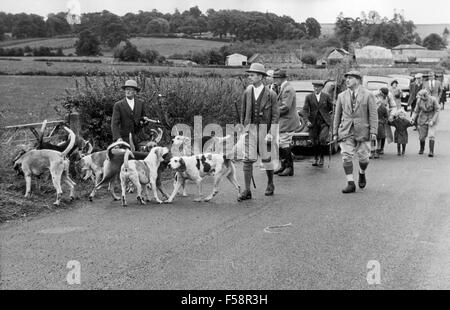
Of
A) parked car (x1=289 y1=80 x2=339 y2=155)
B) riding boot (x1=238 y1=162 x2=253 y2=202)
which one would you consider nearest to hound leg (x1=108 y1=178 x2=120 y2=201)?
riding boot (x1=238 y1=162 x2=253 y2=202)

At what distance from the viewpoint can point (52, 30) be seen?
2119cm

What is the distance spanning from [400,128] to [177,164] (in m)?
9.27

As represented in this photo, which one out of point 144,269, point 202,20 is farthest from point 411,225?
point 202,20

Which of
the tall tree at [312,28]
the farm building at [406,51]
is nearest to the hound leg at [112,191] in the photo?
the tall tree at [312,28]

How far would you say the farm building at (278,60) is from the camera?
39.2 metres

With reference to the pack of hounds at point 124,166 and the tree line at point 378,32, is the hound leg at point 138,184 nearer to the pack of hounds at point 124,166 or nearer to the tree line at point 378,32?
the pack of hounds at point 124,166

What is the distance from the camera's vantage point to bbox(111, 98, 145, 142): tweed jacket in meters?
11.3

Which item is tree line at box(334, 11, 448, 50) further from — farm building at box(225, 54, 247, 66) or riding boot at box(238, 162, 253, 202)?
riding boot at box(238, 162, 253, 202)

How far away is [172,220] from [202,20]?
205ft

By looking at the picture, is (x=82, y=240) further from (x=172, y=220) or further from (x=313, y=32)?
(x=313, y=32)

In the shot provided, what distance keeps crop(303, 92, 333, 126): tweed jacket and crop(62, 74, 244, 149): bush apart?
4212 millimetres

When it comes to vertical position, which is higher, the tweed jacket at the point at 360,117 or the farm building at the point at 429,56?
the tweed jacket at the point at 360,117

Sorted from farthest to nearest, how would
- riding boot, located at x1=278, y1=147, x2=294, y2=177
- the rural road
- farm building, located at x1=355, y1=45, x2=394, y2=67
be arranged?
farm building, located at x1=355, y1=45, x2=394, y2=67 → riding boot, located at x1=278, y1=147, x2=294, y2=177 → the rural road

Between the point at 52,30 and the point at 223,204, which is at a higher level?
the point at 52,30
